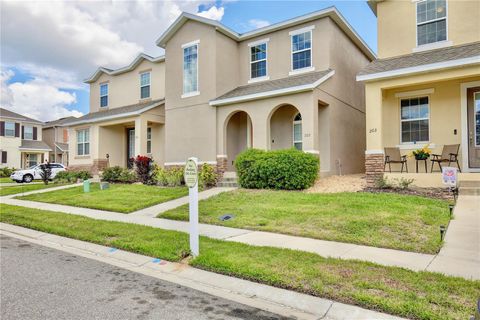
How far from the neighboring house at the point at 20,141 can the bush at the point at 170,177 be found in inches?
1139

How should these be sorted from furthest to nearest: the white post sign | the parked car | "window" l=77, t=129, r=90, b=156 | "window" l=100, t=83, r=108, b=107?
the parked car → "window" l=100, t=83, r=108, b=107 → "window" l=77, t=129, r=90, b=156 → the white post sign

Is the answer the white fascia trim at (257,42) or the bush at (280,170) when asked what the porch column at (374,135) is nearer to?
the bush at (280,170)

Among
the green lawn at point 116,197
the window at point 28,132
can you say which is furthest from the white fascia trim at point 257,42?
the window at point 28,132

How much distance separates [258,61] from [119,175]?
9.60m

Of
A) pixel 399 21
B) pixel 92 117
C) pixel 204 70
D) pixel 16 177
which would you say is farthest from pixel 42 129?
pixel 399 21

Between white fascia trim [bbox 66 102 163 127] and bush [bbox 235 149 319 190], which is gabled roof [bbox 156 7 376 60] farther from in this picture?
bush [bbox 235 149 319 190]

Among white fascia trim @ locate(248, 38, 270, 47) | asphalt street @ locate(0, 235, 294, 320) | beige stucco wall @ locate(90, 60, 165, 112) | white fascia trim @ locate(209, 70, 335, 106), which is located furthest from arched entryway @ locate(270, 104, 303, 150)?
asphalt street @ locate(0, 235, 294, 320)

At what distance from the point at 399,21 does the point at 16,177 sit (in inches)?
1081

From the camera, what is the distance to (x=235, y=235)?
721cm

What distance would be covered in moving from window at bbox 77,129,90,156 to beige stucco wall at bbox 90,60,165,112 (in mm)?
2310

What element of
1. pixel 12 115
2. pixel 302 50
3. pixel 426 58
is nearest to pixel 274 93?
pixel 302 50

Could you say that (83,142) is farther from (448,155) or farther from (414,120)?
→ (448,155)

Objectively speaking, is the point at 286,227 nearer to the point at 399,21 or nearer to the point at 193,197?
the point at 193,197

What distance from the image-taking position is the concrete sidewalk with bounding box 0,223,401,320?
3742mm
